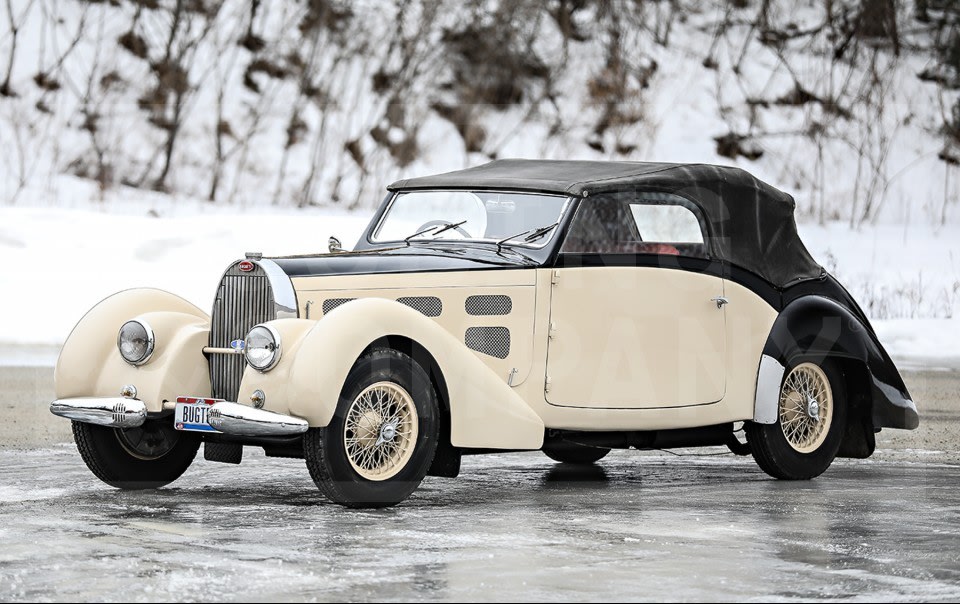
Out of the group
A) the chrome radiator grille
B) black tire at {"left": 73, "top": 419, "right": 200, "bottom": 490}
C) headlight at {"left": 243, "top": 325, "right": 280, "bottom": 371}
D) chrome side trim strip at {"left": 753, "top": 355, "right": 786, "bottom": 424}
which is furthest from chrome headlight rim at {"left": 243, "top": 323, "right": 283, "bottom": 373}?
chrome side trim strip at {"left": 753, "top": 355, "right": 786, "bottom": 424}

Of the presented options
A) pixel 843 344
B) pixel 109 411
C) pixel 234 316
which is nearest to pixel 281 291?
pixel 234 316

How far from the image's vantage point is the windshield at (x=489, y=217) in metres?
9.07

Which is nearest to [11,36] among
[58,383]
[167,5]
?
[167,5]

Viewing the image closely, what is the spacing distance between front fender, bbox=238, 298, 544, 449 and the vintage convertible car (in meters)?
0.01

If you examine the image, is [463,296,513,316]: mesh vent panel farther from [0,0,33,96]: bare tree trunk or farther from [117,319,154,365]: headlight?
[0,0,33,96]: bare tree trunk

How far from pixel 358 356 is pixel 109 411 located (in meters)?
1.38

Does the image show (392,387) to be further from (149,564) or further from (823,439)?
(823,439)

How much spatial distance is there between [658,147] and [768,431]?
18.8 metres

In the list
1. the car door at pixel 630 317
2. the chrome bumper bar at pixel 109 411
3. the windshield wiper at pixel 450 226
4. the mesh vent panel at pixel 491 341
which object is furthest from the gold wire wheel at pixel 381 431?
Answer: the windshield wiper at pixel 450 226

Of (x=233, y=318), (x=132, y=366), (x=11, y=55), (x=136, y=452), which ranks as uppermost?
(x=11, y=55)

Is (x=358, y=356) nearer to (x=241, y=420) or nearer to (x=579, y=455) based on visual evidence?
(x=241, y=420)

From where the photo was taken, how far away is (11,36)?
29.2 meters

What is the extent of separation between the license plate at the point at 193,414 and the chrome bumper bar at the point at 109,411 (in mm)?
235

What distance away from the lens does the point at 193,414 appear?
26.0 feet
